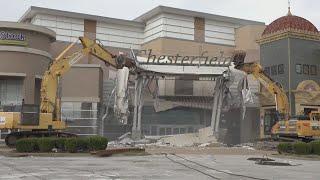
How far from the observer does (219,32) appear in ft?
257

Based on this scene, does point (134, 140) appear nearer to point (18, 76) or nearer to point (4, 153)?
point (18, 76)

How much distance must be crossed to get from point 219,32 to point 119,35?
15023 millimetres

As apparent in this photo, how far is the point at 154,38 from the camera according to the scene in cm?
7462

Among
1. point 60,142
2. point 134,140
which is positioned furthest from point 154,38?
point 60,142

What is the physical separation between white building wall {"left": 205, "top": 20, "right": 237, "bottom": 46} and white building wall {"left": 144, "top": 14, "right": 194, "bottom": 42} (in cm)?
288

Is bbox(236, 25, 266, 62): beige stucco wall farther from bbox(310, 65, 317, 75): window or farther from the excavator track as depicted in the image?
the excavator track

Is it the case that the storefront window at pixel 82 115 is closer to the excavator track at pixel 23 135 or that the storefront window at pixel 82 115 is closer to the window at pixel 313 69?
the excavator track at pixel 23 135

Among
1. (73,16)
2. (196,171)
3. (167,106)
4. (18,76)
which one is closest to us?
(196,171)

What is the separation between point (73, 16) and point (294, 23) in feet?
99.2

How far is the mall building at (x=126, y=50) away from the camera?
57.2 meters

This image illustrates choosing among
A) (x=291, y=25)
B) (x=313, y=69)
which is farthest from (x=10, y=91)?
(x=313, y=69)

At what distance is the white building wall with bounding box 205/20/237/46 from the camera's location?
77125 millimetres

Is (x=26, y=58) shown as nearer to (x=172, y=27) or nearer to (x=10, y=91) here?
(x=10, y=91)

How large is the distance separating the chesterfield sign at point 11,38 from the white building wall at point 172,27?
72.0 feet
